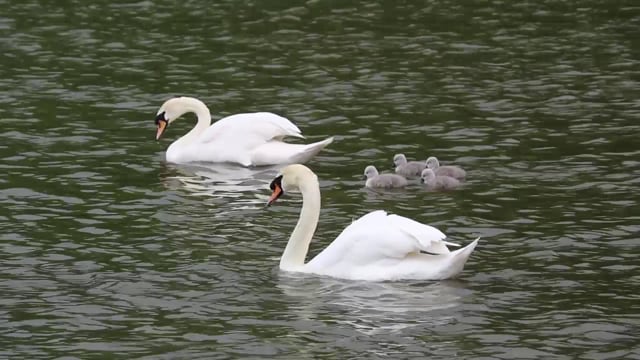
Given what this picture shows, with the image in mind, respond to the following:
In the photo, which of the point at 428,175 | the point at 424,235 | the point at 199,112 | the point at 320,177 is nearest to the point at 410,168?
the point at 428,175

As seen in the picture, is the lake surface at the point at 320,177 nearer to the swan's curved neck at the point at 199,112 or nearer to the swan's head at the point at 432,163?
the swan's head at the point at 432,163

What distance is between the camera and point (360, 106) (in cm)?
2069

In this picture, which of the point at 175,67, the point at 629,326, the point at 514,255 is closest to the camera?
the point at 629,326

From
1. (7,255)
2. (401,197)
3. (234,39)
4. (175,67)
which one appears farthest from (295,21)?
(7,255)

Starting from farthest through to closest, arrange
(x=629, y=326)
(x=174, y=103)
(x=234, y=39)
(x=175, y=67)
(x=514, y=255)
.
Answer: (x=234, y=39), (x=175, y=67), (x=174, y=103), (x=514, y=255), (x=629, y=326)

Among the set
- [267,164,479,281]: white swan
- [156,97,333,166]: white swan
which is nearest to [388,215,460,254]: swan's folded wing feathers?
[267,164,479,281]: white swan

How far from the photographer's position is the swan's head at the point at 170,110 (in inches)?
767

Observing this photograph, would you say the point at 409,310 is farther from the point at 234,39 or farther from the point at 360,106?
the point at 234,39

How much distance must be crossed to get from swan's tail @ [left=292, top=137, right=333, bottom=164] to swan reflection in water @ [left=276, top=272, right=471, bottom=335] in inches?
165

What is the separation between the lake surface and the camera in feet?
40.6

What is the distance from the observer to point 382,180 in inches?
659

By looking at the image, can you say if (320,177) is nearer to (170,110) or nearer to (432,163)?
(432,163)

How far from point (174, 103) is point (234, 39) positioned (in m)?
5.96

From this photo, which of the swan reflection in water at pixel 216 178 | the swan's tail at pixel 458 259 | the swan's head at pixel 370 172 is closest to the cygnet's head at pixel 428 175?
the swan's head at pixel 370 172
